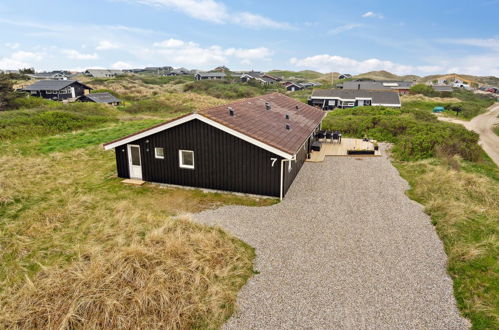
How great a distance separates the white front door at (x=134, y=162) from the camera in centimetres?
1558

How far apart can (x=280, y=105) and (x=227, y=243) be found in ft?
50.0

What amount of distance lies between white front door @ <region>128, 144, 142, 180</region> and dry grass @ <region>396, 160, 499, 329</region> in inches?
545

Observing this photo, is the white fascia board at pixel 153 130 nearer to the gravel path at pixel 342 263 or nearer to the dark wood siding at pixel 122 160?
the dark wood siding at pixel 122 160

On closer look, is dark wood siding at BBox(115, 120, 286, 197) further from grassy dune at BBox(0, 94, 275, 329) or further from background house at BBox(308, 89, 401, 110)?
background house at BBox(308, 89, 401, 110)

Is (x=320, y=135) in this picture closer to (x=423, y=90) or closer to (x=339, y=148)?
(x=339, y=148)

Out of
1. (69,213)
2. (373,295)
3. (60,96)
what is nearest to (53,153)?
(69,213)

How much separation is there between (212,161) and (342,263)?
24.5 feet

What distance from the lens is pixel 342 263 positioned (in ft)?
29.5

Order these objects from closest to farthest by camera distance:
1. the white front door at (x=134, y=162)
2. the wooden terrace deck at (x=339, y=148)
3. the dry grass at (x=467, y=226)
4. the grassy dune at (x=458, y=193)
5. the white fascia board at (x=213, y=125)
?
1. the dry grass at (x=467, y=226)
2. the grassy dune at (x=458, y=193)
3. the white fascia board at (x=213, y=125)
4. the white front door at (x=134, y=162)
5. the wooden terrace deck at (x=339, y=148)

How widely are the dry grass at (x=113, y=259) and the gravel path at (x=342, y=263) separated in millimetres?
823

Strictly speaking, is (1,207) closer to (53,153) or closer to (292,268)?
(53,153)

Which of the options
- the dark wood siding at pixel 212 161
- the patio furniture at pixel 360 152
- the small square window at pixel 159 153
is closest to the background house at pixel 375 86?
the patio furniture at pixel 360 152

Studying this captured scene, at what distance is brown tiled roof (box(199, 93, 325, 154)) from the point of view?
13431mm

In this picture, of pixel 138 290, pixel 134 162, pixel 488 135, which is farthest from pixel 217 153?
pixel 488 135
